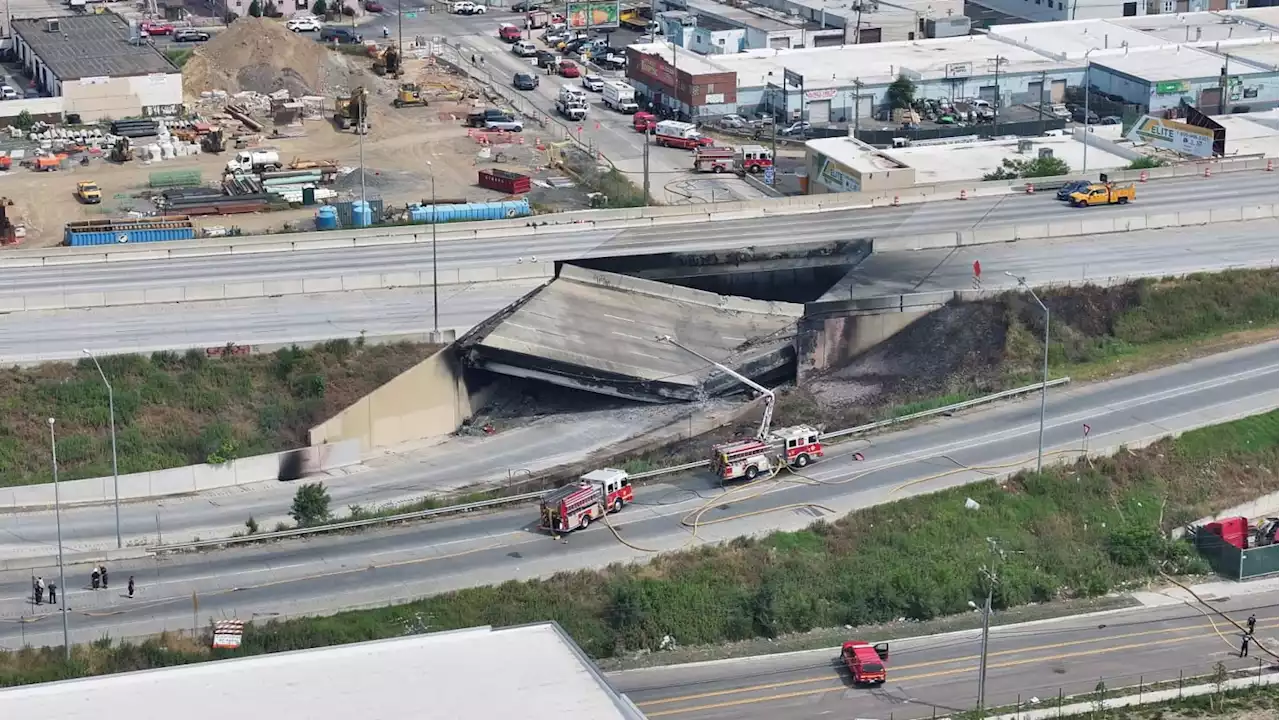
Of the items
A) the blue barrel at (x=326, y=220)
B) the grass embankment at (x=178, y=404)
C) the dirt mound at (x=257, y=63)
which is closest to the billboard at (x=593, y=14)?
the dirt mound at (x=257, y=63)

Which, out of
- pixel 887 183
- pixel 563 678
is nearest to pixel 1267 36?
pixel 887 183

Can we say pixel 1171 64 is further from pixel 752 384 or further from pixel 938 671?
pixel 938 671

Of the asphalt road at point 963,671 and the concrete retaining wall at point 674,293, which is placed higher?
the concrete retaining wall at point 674,293

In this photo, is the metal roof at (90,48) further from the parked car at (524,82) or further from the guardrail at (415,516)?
the guardrail at (415,516)

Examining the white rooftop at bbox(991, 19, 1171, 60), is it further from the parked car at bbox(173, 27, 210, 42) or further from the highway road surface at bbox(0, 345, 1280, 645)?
the highway road surface at bbox(0, 345, 1280, 645)

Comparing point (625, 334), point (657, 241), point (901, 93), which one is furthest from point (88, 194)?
point (901, 93)

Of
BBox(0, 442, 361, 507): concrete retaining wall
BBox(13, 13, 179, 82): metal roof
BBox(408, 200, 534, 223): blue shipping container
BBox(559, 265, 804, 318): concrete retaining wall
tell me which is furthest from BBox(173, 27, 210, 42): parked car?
BBox(0, 442, 361, 507): concrete retaining wall

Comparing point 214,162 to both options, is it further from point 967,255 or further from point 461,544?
point 461,544
